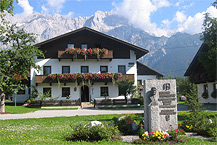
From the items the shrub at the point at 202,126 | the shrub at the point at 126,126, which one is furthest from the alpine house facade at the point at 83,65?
the shrub at the point at 202,126

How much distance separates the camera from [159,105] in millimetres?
9148

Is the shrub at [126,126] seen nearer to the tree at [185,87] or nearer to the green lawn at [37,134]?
the green lawn at [37,134]

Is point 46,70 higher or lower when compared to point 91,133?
higher

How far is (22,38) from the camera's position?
860 inches

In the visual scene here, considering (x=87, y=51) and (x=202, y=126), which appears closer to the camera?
(x=202, y=126)

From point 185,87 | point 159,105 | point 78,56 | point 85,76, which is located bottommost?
point 159,105

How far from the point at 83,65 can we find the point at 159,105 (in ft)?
75.4

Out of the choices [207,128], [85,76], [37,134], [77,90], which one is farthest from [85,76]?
[207,128]

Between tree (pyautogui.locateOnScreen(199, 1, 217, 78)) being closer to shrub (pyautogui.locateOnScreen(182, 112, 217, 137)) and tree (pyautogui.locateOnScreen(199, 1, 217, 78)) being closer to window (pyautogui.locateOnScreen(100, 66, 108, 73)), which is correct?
shrub (pyautogui.locateOnScreen(182, 112, 217, 137))

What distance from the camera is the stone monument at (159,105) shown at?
28.5 ft

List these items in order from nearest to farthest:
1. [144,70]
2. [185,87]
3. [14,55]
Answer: [14,55] < [185,87] < [144,70]

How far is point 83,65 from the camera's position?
3136 centimetres

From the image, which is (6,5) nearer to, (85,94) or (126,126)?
(126,126)

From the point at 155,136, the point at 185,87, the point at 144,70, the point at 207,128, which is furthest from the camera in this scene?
the point at 144,70
